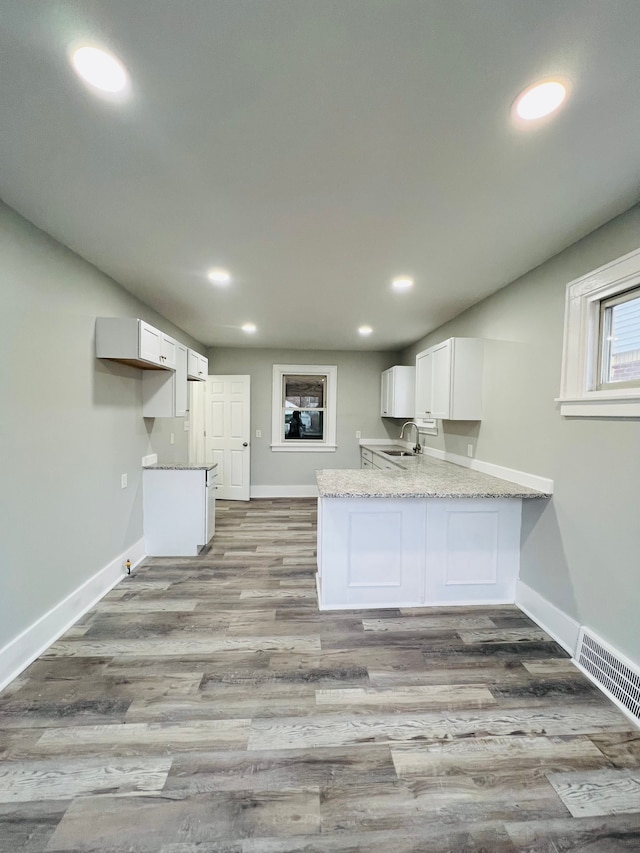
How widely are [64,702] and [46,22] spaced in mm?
2711

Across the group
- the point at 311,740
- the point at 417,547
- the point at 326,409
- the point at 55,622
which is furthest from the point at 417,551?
the point at 326,409

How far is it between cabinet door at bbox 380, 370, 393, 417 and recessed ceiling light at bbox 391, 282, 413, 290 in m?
2.46

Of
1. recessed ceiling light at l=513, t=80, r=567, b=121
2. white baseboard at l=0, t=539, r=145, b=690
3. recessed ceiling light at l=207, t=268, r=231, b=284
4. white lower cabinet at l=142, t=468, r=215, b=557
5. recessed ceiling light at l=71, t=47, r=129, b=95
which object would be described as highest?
recessed ceiling light at l=207, t=268, r=231, b=284

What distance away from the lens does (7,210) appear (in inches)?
73.4

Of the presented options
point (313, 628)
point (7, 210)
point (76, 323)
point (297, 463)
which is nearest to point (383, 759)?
point (313, 628)

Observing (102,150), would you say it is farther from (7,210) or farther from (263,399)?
(263,399)

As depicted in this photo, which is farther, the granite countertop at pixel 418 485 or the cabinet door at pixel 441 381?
the cabinet door at pixel 441 381

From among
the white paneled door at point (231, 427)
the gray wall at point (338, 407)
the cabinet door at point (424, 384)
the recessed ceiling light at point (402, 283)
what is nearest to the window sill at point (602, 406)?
the recessed ceiling light at point (402, 283)

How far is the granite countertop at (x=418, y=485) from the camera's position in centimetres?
242

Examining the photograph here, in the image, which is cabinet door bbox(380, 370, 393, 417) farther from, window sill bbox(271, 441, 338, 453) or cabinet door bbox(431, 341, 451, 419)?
cabinet door bbox(431, 341, 451, 419)

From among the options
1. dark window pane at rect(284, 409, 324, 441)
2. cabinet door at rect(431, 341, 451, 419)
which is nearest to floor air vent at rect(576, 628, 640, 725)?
cabinet door at rect(431, 341, 451, 419)

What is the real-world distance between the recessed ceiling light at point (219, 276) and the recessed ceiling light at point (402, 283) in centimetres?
135

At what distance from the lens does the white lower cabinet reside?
3.56 m

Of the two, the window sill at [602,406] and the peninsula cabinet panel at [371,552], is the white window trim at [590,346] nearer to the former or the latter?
the window sill at [602,406]
